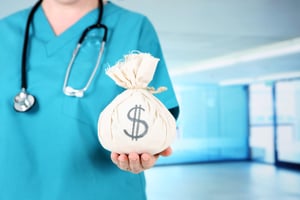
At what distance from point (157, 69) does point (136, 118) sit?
0.70 ft

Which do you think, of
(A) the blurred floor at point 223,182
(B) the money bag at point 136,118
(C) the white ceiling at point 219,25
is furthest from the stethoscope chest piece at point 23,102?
(A) the blurred floor at point 223,182

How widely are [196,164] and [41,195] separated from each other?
23.3 ft

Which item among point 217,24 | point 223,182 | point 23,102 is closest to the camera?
point 23,102

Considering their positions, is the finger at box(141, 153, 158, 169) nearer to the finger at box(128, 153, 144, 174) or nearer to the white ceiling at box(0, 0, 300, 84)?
the finger at box(128, 153, 144, 174)

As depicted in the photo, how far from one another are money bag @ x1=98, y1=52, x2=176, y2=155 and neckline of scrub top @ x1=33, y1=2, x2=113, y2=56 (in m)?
0.22

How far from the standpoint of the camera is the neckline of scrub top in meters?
0.67

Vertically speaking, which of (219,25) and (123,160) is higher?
(219,25)

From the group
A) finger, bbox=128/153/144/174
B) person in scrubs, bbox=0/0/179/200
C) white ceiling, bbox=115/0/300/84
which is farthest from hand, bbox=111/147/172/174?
white ceiling, bbox=115/0/300/84

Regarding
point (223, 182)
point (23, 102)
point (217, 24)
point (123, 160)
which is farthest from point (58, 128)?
point (223, 182)

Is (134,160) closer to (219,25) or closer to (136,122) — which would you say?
(136,122)

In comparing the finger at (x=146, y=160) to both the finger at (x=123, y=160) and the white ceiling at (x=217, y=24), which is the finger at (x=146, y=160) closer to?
the finger at (x=123, y=160)

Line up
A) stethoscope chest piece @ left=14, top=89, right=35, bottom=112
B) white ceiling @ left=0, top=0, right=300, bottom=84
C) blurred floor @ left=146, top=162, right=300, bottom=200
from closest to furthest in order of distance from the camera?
stethoscope chest piece @ left=14, top=89, right=35, bottom=112 → white ceiling @ left=0, top=0, right=300, bottom=84 → blurred floor @ left=146, top=162, right=300, bottom=200

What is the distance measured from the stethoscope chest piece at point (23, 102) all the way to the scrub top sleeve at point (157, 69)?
213 millimetres

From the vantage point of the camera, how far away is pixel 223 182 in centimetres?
560
